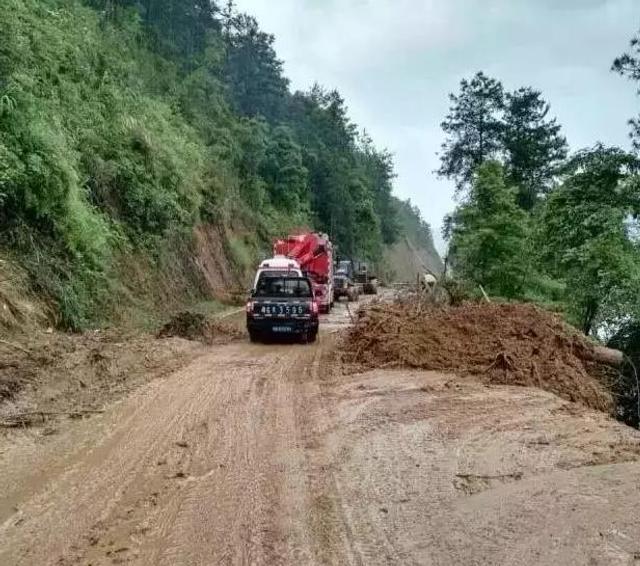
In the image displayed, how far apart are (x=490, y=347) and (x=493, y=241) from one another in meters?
14.8

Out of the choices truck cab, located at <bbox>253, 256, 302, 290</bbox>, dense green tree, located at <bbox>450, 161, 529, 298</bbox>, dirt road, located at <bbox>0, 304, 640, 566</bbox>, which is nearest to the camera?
dirt road, located at <bbox>0, 304, 640, 566</bbox>

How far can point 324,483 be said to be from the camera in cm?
627

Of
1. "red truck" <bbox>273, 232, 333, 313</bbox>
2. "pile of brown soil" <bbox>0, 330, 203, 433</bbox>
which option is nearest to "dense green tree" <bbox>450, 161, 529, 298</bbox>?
"red truck" <bbox>273, 232, 333, 313</bbox>

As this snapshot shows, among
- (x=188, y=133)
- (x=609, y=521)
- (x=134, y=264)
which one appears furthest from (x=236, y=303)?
(x=609, y=521)

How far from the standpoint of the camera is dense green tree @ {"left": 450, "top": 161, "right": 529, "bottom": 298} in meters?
26.1

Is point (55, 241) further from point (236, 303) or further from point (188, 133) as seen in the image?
point (188, 133)

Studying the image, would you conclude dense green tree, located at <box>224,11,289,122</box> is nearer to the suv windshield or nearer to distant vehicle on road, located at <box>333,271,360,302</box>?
distant vehicle on road, located at <box>333,271,360,302</box>

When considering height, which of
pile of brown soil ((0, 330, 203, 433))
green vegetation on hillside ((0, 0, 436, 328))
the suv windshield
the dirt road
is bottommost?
the dirt road

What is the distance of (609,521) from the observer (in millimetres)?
5355

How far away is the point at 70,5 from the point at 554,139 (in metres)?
33.3

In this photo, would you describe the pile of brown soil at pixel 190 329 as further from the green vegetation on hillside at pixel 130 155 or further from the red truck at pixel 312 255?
the red truck at pixel 312 255

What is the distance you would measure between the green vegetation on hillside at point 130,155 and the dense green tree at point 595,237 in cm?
1309

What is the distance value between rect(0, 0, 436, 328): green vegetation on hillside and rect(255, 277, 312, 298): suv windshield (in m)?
4.19

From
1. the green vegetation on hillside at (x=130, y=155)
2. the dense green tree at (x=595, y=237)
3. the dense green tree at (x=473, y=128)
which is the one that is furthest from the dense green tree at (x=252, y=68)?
the dense green tree at (x=595, y=237)
